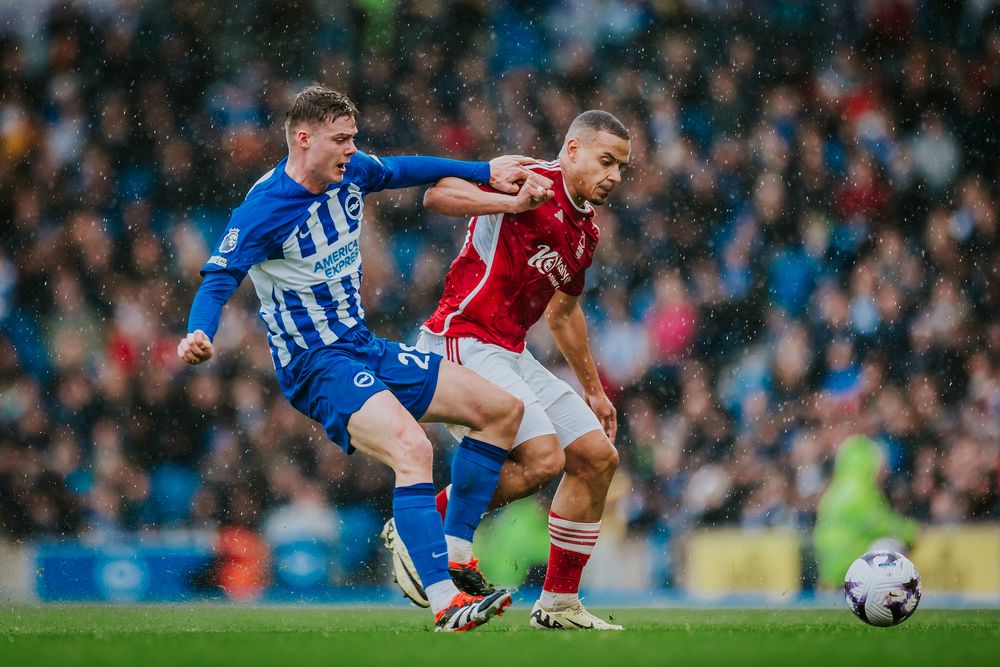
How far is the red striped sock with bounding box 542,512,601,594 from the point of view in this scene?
5523mm

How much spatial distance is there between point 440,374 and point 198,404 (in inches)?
289

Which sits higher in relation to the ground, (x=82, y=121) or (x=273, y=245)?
(x=82, y=121)

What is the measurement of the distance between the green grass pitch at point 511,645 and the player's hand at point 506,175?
5.93ft

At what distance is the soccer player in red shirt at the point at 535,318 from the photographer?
5.49m

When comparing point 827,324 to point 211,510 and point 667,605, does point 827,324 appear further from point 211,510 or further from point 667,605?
point 211,510

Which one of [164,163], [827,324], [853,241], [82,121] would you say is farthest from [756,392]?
[82,121]

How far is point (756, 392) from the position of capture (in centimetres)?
1155

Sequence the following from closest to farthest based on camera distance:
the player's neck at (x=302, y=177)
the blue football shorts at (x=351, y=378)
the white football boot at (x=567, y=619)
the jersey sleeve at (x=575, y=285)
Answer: the blue football shorts at (x=351, y=378)
the player's neck at (x=302, y=177)
the white football boot at (x=567, y=619)
the jersey sleeve at (x=575, y=285)

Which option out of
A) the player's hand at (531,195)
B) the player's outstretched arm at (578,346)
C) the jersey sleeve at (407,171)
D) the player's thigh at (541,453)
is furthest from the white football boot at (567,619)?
the jersey sleeve at (407,171)

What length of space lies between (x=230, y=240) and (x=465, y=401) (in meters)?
1.11

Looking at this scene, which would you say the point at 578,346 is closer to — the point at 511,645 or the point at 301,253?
the point at 301,253

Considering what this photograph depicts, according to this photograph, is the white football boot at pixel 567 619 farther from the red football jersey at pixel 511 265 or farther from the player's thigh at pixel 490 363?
the red football jersey at pixel 511 265

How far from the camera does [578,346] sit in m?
6.18

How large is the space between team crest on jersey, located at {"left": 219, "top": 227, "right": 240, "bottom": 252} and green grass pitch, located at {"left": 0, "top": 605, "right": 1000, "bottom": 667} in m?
1.41
